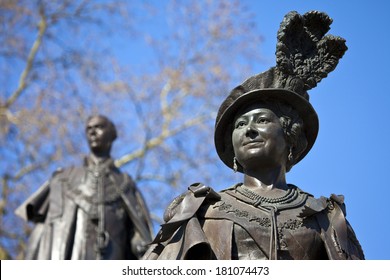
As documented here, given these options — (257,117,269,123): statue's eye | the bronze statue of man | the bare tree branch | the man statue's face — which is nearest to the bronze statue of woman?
(257,117,269,123): statue's eye

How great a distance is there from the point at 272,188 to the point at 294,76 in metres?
0.59

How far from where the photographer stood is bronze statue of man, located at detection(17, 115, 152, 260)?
12133mm

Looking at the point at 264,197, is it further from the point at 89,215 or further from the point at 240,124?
the point at 89,215

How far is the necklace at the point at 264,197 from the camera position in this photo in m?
6.13

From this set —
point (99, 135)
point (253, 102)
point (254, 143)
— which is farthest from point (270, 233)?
point (99, 135)

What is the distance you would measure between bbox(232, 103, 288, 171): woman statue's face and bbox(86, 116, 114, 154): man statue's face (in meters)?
6.98

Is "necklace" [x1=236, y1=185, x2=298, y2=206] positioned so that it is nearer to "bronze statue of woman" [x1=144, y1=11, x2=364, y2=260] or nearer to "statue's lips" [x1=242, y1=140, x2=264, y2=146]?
"bronze statue of woman" [x1=144, y1=11, x2=364, y2=260]

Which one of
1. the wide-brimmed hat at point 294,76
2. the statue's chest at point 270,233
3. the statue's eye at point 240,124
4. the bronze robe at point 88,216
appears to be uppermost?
the bronze robe at point 88,216

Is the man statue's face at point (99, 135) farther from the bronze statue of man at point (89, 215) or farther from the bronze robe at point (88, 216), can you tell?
the bronze robe at point (88, 216)

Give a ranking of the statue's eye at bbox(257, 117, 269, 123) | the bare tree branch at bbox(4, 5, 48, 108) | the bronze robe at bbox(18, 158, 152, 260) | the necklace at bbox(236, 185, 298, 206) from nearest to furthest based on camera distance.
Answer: the necklace at bbox(236, 185, 298, 206), the statue's eye at bbox(257, 117, 269, 123), the bronze robe at bbox(18, 158, 152, 260), the bare tree branch at bbox(4, 5, 48, 108)

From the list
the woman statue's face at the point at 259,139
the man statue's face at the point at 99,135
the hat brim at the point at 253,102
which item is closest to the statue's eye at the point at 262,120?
the woman statue's face at the point at 259,139

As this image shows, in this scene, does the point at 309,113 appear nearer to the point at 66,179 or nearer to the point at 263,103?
the point at 263,103

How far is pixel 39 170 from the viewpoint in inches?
768

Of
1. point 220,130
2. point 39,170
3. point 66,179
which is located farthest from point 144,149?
point 220,130
